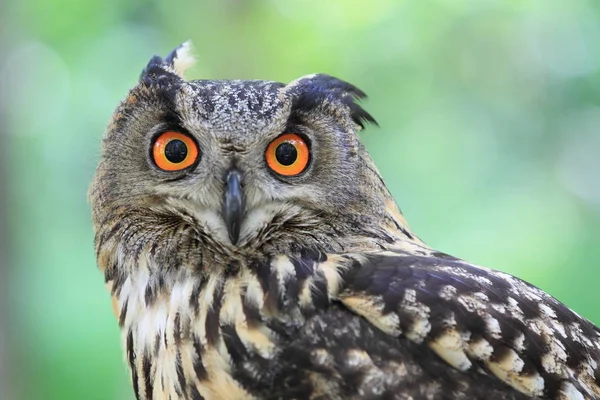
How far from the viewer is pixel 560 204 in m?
4.12

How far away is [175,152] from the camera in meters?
1.46

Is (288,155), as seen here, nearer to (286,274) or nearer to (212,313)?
(286,274)

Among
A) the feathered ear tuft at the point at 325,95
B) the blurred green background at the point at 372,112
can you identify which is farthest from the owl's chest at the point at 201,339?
the blurred green background at the point at 372,112

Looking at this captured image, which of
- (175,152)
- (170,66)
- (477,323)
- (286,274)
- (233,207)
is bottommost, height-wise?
(477,323)

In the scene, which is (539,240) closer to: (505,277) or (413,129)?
(413,129)

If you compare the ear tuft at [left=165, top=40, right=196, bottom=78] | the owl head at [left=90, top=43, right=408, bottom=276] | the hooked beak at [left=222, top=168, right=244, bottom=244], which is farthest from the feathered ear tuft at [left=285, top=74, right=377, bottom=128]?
the ear tuft at [left=165, top=40, right=196, bottom=78]

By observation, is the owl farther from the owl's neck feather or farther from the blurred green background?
the blurred green background

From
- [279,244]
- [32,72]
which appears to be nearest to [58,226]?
[32,72]

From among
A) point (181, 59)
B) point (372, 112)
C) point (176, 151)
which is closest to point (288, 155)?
point (176, 151)

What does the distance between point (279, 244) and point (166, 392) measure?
1.23 ft

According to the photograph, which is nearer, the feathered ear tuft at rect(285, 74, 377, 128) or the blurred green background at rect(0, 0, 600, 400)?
the feathered ear tuft at rect(285, 74, 377, 128)

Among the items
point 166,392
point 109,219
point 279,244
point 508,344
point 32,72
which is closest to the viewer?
point 508,344

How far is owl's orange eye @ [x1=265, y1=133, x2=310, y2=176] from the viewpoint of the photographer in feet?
4.77

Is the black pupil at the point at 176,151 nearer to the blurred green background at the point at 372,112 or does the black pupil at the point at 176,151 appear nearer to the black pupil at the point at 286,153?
the black pupil at the point at 286,153
